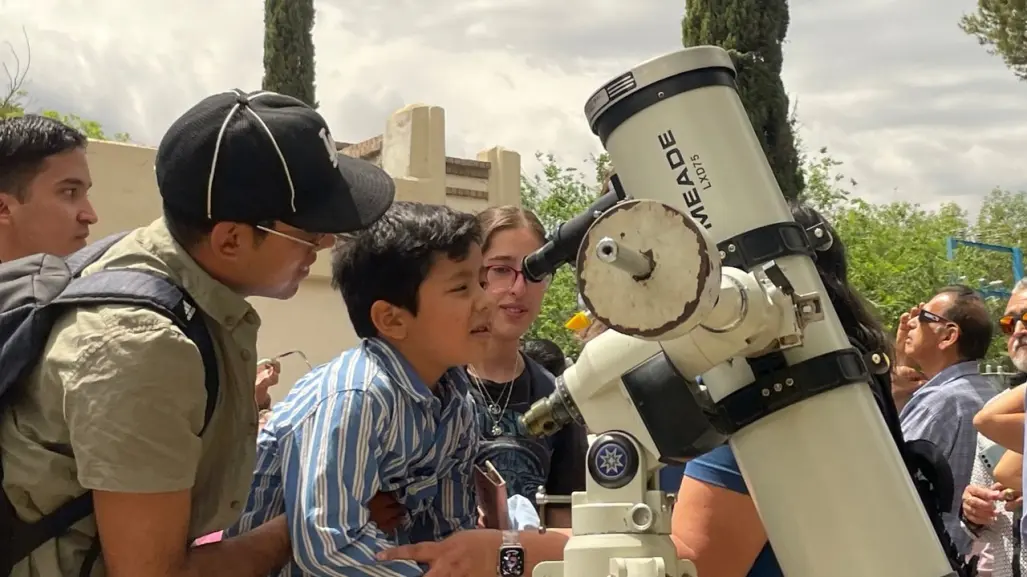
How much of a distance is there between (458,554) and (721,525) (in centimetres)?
51

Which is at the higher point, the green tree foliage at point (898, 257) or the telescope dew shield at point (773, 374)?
the green tree foliage at point (898, 257)

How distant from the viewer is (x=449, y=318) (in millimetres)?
2336

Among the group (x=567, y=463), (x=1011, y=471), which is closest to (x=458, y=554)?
(x=567, y=463)

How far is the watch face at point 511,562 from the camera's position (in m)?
1.91

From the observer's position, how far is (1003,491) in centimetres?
420

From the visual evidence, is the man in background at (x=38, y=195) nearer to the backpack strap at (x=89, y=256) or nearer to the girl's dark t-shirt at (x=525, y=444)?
the girl's dark t-shirt at (x=525, y=444)

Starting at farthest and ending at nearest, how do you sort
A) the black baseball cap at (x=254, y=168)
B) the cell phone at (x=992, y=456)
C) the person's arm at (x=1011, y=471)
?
the cell phone at (x=992, y=456)
the person's arm at (x=1011, y=471)
the black baseball cap at (x=254, y=168)

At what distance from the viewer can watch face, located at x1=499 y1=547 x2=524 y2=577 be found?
1911mm

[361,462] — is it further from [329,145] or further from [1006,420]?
[1006,420]

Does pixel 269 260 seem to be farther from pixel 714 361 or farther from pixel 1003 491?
pixel 1003 491

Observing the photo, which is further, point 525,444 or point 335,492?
point 525,444

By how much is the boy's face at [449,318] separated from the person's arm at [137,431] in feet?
2.53

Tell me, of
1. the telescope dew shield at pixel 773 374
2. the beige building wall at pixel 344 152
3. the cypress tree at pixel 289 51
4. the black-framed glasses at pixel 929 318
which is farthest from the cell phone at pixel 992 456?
the cypress tree at pixel 289 51

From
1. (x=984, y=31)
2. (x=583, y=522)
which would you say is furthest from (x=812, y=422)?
(x=984, y=31)
